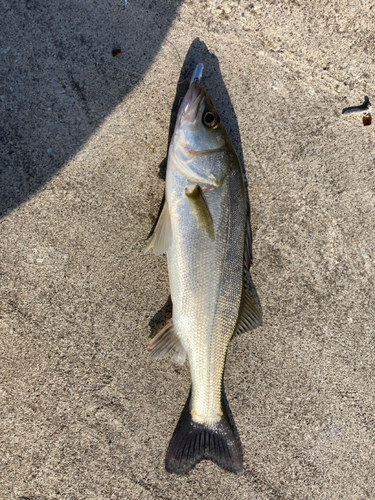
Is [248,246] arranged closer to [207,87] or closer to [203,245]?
[203,245]

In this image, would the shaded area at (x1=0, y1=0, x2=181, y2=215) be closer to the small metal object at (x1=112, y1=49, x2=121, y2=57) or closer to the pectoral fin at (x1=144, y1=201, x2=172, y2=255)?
the small metal object at (x1=112, y1=49, x2=121, y2=57)

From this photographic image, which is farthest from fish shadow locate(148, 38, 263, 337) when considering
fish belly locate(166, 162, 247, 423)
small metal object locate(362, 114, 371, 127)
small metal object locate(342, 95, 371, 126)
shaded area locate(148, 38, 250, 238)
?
small metal object locate(362, 114, 371, 127)

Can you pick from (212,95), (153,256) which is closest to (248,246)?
(153,256)

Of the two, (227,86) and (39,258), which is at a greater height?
(227,86)

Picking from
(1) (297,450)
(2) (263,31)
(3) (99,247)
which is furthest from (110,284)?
(2) (263,31)

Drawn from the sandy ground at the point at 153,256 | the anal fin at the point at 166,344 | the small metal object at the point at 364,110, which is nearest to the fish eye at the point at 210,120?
the sandy ground at the point at 153,256

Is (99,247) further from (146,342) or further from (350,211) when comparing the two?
(350,211)
